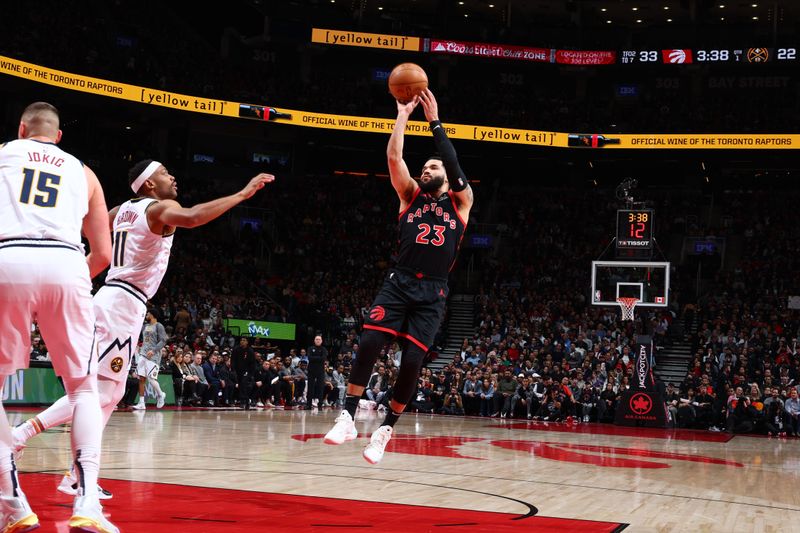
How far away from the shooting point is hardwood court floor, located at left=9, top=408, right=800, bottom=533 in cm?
577

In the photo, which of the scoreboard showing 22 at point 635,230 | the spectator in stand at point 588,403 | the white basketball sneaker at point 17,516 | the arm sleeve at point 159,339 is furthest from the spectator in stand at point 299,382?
the white basketball sneaker at point 17,516

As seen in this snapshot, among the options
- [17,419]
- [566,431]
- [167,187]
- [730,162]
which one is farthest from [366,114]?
[167,187]

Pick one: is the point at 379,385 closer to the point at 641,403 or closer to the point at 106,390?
the point at 641,403

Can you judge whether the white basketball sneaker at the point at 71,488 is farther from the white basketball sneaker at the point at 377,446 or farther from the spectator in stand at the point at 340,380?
the spectator in stand at the point at 340,380

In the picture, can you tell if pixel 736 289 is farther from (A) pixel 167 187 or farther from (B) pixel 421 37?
(A) pixel 167 187

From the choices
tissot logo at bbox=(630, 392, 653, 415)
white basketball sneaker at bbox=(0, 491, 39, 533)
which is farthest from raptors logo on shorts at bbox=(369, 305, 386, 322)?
tissot logo at bbox=(630, 392, 653, 415)

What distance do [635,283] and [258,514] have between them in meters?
20.1

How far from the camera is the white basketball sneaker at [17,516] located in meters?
4.55

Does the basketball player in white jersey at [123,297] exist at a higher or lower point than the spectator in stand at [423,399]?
higher

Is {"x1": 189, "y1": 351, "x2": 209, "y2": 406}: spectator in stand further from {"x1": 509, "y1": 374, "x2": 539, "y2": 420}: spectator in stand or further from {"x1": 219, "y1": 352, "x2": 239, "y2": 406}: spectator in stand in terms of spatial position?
{"x1": 509, "y1": 374, "x2": 539, "y2": 420}: spectator in stand

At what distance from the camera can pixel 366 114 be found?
3566cm

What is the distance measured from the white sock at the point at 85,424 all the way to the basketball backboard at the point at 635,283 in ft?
66.4

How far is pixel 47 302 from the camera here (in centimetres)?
464

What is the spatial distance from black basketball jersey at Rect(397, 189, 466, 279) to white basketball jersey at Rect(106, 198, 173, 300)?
1789mm
